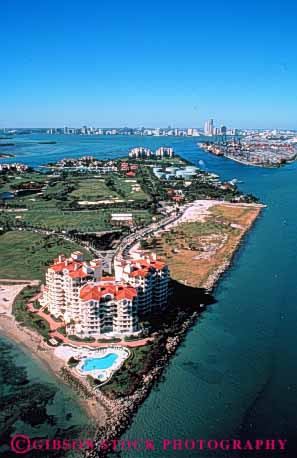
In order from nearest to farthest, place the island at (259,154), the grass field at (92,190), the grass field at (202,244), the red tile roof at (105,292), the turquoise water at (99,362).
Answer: the turquoise water at (99,362) → the red tile roof at (105,292) → the grass field at (202,244) → the grass field at (92,190) → the island at (259,154)

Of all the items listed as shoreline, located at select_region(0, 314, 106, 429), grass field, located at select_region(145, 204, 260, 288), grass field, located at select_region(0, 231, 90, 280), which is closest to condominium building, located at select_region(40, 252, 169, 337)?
shoreline, located at select_region(0, 314, 106, 429)

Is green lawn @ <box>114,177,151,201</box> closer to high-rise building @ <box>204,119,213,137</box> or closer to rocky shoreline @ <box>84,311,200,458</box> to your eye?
rocky shoreline @ <box>84,311,200,458</box>

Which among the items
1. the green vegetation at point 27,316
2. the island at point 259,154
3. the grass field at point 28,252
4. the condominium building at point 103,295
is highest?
the island at point 259,154

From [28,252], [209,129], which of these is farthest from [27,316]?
[209,129]

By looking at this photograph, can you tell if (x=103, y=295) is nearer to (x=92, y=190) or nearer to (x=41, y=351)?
(x=41, y=351)

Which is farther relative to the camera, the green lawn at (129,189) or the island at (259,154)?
the island at (259,154)

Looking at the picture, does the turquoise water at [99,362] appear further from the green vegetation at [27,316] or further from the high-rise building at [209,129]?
the high-rise building at [209,129]

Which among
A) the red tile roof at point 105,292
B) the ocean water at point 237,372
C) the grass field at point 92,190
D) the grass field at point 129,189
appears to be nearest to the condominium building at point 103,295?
the red tile roof at point 105,292
